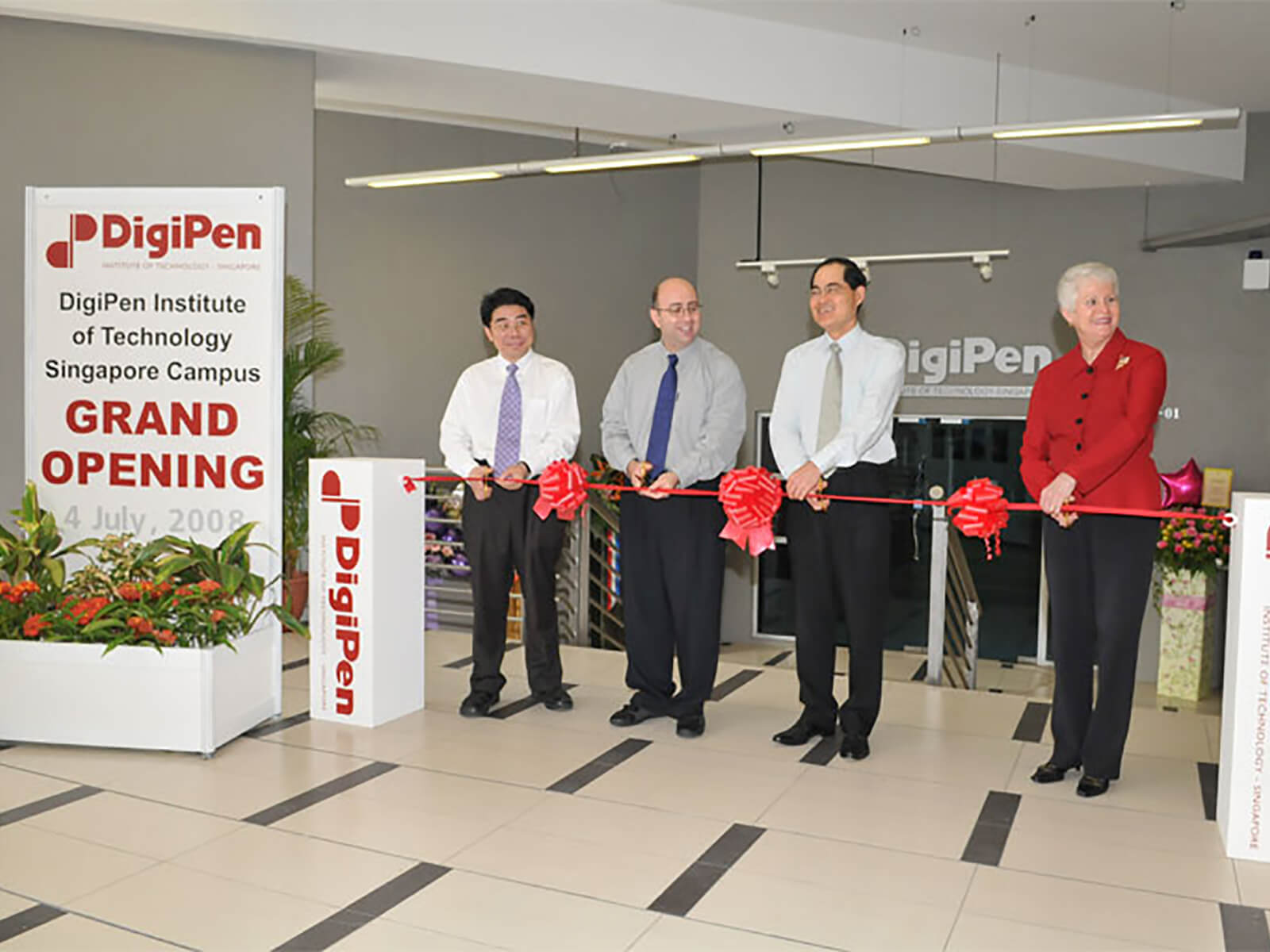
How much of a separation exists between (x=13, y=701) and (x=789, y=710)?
9.34 feet

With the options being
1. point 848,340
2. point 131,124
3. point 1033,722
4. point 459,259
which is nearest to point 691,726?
point 1033,722

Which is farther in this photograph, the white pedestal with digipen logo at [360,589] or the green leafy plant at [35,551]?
the white pedestal with digipen logo at [360,589]

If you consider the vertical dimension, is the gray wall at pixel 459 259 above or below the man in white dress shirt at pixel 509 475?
above

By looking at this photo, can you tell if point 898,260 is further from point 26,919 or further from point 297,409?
point 26,919

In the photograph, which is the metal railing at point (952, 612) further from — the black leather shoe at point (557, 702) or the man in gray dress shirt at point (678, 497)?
the black leather shoe at point (557, 702)

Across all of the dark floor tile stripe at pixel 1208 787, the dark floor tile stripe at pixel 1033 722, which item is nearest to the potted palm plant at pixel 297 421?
the dark floor tile stripe at pixel 1033 722

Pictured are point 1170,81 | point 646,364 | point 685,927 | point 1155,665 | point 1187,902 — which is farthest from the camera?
point 1155,665

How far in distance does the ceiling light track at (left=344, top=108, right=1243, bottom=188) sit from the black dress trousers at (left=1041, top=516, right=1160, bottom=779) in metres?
Result: 3.01

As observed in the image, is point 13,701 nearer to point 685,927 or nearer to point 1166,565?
point 685,927

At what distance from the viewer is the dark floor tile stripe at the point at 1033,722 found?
4156 millimetres

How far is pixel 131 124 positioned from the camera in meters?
5.68

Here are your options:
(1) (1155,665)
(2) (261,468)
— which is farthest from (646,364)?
(1) (1155,665)

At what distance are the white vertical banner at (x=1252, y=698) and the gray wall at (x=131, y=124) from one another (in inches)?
192

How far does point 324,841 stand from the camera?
3.02 meters
